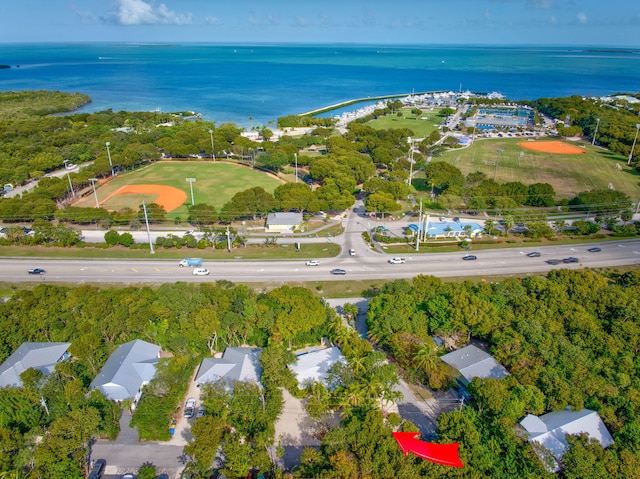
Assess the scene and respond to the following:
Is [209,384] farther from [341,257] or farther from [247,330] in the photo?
[341,257]

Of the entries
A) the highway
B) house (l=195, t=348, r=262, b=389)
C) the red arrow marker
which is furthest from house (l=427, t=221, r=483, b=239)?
the red arrow marker

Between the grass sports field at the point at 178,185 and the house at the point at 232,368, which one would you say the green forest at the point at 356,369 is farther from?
the grass sports field at the point at 178,185

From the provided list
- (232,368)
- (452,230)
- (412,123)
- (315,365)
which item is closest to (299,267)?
(315,365)

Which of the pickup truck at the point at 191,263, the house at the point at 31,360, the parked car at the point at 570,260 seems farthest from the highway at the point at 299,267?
the house at the point at 31,360

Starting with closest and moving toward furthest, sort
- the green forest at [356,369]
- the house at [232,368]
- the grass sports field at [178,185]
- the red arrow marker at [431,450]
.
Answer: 1. the red arrow marker at [431,450]
2. the green forest at [356,369]
3. the house at [232,368]
4. the grass sports field at [178,185]

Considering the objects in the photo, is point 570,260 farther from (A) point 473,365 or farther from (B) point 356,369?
(B) point 356,369

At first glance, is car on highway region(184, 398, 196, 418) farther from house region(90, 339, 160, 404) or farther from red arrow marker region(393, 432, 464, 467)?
red arrow marker region(393, 432, 464, 467)
